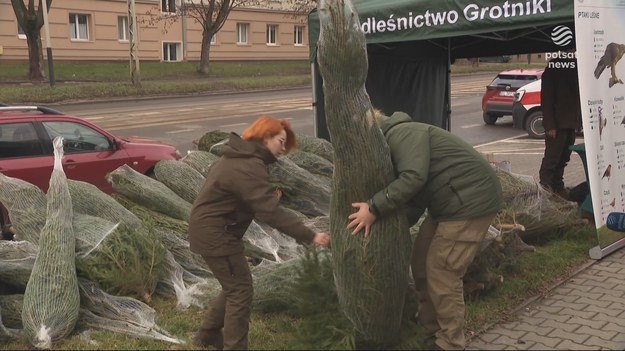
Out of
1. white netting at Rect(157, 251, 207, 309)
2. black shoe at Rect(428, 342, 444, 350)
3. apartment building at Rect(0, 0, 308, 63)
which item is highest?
apartment building at Rect(0, 0, 308, 63)

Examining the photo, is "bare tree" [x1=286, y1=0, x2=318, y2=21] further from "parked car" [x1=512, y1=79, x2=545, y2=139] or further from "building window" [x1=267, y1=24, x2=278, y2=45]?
"parked car" [x1=512, y1=79, x2=545, y2=139]

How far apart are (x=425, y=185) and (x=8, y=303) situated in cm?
305

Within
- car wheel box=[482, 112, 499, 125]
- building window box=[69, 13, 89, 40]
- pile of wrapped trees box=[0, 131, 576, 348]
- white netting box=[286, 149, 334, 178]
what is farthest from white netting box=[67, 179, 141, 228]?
building window box=[69, 13, 89, 40]

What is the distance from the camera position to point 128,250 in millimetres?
5281

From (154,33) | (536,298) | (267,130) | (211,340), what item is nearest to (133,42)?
(154,33)

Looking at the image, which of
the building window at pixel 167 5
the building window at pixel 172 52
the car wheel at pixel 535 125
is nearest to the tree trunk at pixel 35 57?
the building window at pixel 167 5

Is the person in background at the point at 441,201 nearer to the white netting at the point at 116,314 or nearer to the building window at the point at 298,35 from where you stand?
the white netting at the point at 116,314

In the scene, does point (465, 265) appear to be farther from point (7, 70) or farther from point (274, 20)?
point (274, 20)

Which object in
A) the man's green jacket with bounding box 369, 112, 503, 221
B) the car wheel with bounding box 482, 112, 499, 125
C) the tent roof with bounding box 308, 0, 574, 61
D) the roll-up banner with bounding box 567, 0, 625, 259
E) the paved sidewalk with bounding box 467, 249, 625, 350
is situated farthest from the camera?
the car wheel with bounding box 482, 112, 499, 125

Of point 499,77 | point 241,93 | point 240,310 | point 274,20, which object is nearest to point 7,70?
point 241,93

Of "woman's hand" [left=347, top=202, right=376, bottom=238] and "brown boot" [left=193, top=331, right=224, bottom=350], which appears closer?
"woman's hand" [left=347, top=202, right=376, bottom=238]

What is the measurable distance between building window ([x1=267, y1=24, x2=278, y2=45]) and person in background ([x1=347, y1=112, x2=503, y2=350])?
152ft

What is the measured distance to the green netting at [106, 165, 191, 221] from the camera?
6645 mm

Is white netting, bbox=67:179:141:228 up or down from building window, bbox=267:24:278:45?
down
